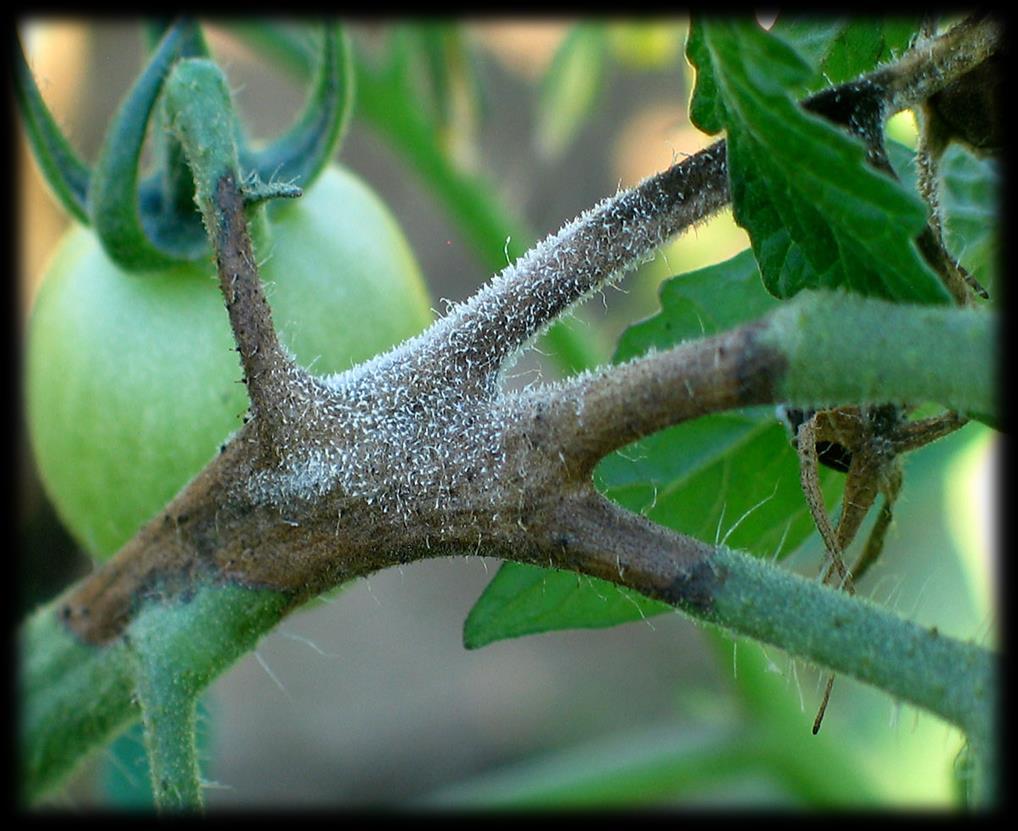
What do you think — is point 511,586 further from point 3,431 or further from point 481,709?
point 481,709

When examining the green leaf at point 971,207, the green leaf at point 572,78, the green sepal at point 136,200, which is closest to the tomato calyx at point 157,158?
the green sepal at point 136,200

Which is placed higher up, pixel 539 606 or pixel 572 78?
pixel 572 78

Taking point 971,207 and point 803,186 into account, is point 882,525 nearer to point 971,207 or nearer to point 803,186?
point 803,186

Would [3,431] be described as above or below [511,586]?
above

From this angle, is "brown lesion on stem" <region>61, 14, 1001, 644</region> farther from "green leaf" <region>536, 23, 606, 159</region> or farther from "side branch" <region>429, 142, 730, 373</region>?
"green leaf" <region>536, 23, 606, 159</region>

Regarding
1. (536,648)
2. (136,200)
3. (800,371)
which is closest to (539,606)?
(800,371)

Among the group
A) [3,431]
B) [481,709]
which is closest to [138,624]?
[3,431]

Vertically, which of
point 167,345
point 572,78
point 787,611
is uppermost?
point 572,78
